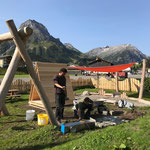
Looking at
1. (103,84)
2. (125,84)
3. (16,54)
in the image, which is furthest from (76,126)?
(103,84)

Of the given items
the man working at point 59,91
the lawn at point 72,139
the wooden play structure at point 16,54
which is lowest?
the lawn at point 72,139

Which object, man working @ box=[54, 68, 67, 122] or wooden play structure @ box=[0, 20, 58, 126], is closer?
wooden play structure @ box=[0, 20, 58, 126]

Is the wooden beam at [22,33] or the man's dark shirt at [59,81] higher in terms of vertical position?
the wooden beam at [22,33]

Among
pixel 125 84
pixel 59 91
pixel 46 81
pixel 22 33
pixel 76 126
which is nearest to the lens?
pixel 22 33

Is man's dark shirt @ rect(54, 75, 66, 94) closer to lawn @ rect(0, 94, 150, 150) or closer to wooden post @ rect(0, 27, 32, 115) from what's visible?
lawn @ rect(0, 94, 150, 150)

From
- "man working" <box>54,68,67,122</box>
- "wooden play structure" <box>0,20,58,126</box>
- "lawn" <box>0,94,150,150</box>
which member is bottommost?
"lawn" <box>0,94,150,150</box>

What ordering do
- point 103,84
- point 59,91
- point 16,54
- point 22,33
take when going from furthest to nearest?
point 103,84 < point 59,91 < point 16,54 < point 22,33

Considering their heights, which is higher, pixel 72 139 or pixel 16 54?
pixel 16 54

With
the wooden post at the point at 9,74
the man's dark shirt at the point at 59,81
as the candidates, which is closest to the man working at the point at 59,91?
the man's dark shirt at the point at 59,81

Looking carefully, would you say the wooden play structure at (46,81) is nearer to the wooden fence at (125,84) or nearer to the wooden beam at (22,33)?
the wooden beam at (22,33)

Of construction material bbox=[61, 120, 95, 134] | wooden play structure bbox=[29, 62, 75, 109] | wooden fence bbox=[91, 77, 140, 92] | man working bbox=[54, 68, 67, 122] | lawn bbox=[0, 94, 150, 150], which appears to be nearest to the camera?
lawn bbox=[0, 94, 150, 150]

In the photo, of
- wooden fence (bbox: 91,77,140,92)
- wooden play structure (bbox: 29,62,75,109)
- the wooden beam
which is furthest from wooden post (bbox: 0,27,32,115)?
wooden fence (bbox: 91,77,140,92)

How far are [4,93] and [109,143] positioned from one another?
2853mm

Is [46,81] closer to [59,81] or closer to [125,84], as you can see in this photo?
[59,81]
